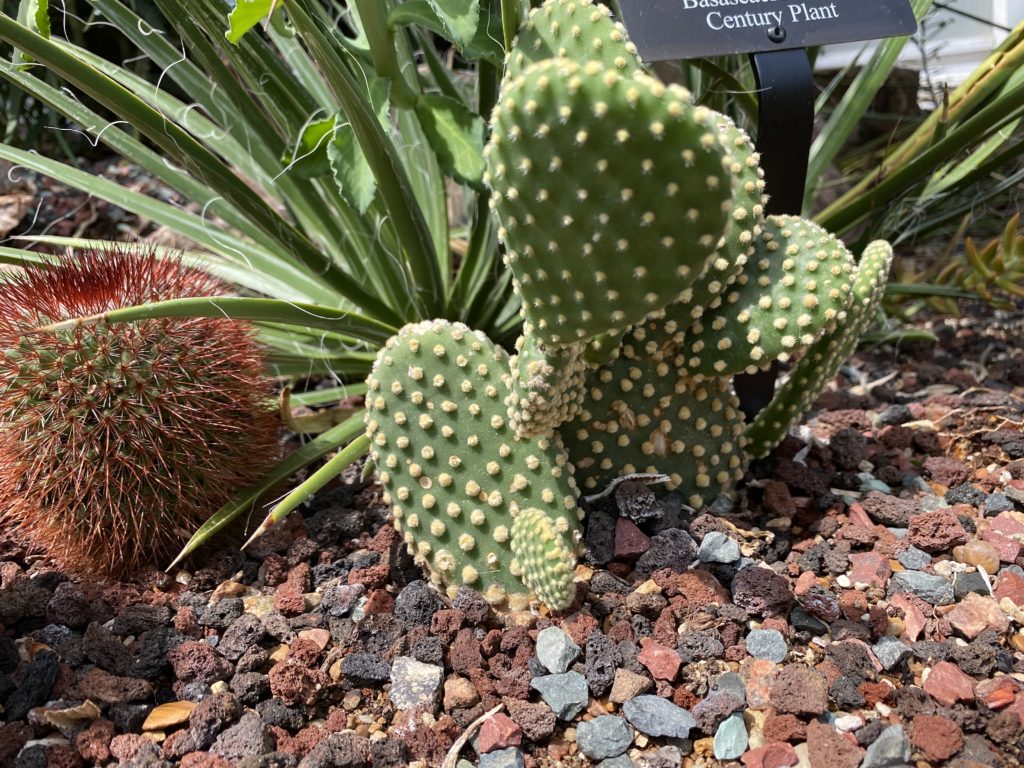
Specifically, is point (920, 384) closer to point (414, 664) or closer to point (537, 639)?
point (537, 639)

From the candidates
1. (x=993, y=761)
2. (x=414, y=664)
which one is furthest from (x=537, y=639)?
(x=993, y=761)

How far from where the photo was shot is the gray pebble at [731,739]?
95 cm

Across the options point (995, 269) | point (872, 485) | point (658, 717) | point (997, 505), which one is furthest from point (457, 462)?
point (995, 269)

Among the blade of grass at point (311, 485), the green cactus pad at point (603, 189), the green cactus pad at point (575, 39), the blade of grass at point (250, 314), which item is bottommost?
the blade of grass at point (311, 485)

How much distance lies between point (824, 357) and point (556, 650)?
22.4 inches

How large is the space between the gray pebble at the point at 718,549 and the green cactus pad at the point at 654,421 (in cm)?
9

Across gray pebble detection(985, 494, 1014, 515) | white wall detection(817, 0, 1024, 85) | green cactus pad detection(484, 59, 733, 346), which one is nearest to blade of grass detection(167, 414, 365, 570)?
green cactus pad detection(484, 59, 733, 346)

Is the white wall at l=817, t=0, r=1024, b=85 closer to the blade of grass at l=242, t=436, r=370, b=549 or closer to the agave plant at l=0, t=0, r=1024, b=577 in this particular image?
the agave plant at l=0, t=0, r=1024, b=577

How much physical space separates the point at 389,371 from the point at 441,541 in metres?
0.23

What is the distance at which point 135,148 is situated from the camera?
158cm

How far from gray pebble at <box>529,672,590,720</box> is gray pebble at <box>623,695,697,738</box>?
0.05m

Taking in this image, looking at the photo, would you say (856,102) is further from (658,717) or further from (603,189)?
(658,717)

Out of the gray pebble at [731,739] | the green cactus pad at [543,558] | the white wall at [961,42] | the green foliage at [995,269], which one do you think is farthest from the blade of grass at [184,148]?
the white wall at [961,42]

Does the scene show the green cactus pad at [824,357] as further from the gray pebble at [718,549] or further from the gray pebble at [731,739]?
the gray pebble at [731,739]
